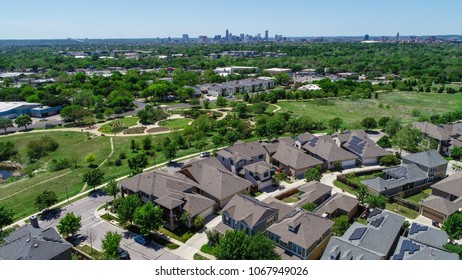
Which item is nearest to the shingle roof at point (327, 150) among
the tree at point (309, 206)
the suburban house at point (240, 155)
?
the suburban house at point (240, 155)

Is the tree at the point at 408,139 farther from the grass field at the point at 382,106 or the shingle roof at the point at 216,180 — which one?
the shingle roof at the point at 216,180

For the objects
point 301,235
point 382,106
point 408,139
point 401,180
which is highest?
point 408,139

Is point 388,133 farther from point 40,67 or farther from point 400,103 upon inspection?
point 40,67

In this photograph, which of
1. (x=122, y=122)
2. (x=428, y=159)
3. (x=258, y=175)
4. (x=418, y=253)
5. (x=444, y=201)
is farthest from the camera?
(x=122, y=122)

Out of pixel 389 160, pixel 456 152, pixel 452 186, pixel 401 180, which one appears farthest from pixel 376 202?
pixel 456 152

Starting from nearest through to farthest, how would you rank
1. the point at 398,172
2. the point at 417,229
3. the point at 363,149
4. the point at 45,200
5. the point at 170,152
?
1. the point at 417,229
2. the point at 45,200
3. the point at 398,172
4. the point at 363,149
5. the point at 170,152

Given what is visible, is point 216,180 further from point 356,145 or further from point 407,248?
point 356,145

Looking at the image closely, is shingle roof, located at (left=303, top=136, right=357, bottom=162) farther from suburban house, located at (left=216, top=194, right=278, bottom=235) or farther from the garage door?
suburban house, located at (left=216, top=194, right=278, bottom=235)
